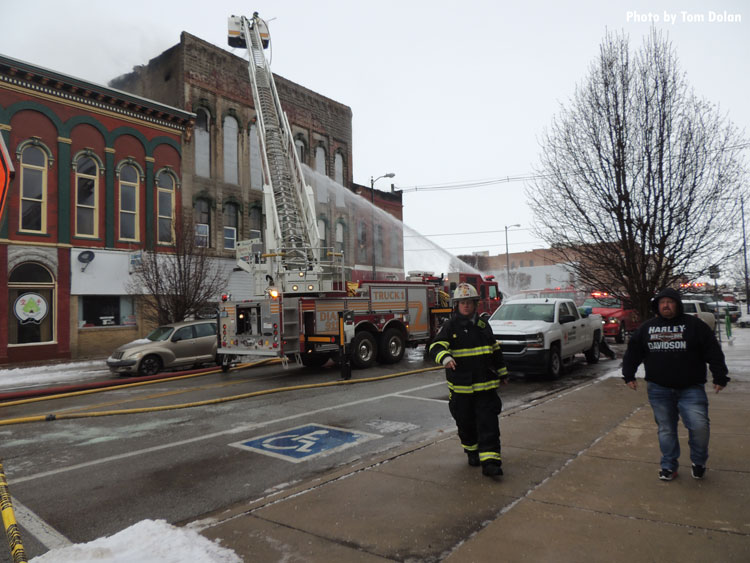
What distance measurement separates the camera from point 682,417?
14.7ft

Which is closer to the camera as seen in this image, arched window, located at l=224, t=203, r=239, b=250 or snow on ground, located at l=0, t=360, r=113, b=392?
snow on ground, located at l=0, t=360, r=113, b=392

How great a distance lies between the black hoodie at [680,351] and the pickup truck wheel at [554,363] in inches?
254

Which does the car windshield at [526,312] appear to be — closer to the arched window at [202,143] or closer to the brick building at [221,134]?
the brick building at [221,134]

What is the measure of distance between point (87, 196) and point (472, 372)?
18.9 metres

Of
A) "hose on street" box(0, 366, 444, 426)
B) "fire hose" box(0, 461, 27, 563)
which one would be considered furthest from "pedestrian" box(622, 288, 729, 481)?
"hose on street" box(0, 366, 444, 426)

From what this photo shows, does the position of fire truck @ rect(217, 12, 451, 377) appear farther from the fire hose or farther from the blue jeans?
the fire hose

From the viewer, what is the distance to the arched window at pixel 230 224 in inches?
954

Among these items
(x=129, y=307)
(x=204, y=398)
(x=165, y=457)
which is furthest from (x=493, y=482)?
(x=129, y=307)

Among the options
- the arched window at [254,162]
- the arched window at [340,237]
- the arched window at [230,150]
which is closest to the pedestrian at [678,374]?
the arched window at [230,150]

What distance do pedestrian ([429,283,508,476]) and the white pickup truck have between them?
19.7ft

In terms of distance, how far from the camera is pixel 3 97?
1756cm

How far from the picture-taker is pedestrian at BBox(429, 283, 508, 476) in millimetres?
4902

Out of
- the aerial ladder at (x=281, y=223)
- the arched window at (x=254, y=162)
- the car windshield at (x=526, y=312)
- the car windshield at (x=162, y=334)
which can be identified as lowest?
the car windshield at (x=162, y=334)

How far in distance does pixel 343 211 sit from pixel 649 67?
2081 cm
